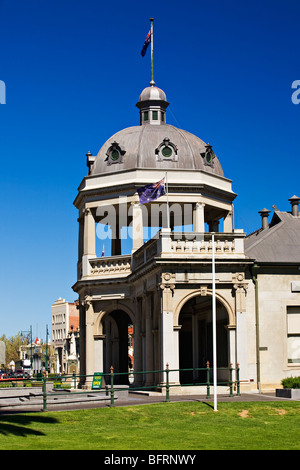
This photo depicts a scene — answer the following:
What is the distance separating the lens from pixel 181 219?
5056 centimetres

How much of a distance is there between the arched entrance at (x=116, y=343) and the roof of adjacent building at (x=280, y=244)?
43.8 feet

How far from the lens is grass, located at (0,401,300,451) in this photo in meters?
19.1

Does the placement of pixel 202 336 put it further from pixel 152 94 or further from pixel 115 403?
pixel 152 94

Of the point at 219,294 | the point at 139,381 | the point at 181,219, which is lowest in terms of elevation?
the point at 139,381

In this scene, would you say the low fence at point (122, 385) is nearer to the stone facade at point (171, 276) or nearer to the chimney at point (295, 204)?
the stone facade at point (171, 276)

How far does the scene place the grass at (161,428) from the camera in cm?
1914

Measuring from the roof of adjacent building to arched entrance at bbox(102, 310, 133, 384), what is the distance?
526 inches

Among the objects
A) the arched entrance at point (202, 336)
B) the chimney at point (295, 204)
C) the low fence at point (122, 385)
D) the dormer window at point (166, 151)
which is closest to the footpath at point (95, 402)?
the low fence at point (122, 385)

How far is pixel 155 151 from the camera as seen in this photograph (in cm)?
4700

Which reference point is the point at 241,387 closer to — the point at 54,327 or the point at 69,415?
the point at 69,415

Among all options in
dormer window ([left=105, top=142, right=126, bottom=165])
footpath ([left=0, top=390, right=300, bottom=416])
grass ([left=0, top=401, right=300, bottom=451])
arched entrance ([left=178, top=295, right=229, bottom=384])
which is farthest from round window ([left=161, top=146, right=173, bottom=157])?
grass ([left=0, top=401, right=300, bottom=451])

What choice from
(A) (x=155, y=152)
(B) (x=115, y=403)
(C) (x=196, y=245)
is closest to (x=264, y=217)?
(A) (x=155, y=152)
